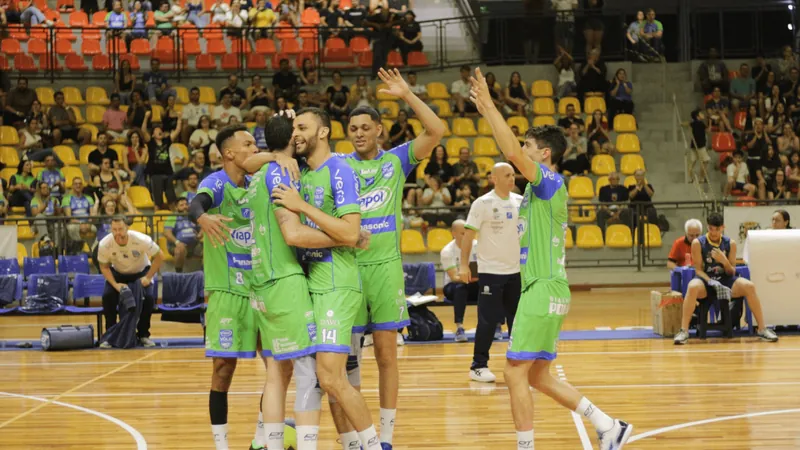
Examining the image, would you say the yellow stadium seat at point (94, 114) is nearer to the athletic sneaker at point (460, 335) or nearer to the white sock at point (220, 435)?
the athletic sneaker at point (460, 335)

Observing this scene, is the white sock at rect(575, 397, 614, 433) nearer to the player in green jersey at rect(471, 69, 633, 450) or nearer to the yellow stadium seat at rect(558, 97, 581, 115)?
the player in green jersey at rect(471, 69, 633, 450)

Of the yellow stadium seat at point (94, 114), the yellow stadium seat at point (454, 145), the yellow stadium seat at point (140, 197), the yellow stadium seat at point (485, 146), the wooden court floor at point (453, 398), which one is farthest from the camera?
the yellow stadium seat at point (94, 114)

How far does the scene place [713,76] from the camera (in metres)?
21.9

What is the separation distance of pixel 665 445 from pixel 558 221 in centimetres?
187

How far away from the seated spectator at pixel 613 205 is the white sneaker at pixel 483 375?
8912 millimetres

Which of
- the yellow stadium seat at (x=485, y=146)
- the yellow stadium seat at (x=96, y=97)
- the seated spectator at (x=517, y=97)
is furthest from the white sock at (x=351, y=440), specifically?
the yellow stadium seat at (x=96, y=97)

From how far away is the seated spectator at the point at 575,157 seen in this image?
775 inches

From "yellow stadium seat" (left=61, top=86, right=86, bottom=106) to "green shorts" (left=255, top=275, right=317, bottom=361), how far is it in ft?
57.8

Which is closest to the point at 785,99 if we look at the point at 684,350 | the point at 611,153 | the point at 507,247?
the point at 611,153

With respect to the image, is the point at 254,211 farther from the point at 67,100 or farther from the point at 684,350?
the point at 67,100

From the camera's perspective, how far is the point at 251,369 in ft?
36.8

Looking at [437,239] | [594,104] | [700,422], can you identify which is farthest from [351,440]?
[594,104]

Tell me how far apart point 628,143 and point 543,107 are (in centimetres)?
184

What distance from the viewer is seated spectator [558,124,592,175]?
64.6 ft
